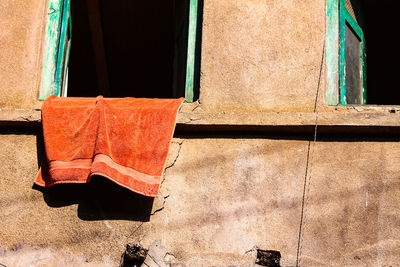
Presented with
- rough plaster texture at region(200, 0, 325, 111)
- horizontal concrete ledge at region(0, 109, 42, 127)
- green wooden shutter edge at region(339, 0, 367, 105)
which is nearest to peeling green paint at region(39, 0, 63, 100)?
horizontal concrete ledge at region(0, 109, 42, 127)

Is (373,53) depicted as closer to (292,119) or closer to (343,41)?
(343,41)

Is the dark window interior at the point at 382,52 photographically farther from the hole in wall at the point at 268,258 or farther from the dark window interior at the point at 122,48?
the hole in wall at the point at 268,258

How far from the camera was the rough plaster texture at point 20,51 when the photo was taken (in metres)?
4.22

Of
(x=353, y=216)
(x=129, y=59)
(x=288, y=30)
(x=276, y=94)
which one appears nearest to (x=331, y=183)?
(x=353, y=216)

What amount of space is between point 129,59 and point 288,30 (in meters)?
3.54

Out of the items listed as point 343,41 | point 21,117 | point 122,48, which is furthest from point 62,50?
point 122,48

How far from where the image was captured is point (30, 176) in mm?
4004

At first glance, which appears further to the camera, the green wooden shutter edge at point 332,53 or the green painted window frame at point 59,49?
the green painted window frame at point 59,49

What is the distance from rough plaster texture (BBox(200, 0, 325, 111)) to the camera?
4.01 metres

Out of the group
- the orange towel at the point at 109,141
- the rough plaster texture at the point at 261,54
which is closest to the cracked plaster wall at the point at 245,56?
the rough plaster texture at the point at 261,54

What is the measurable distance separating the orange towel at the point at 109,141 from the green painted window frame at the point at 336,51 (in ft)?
3.73

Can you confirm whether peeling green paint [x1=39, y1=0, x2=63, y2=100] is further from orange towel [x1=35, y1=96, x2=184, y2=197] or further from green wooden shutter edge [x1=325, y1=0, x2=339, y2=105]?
green wooden shutter edge [x1=325, y1=0, x2=339, y2=105]

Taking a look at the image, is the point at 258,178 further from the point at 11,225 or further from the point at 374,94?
the point at 374,94

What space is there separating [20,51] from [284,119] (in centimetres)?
215
